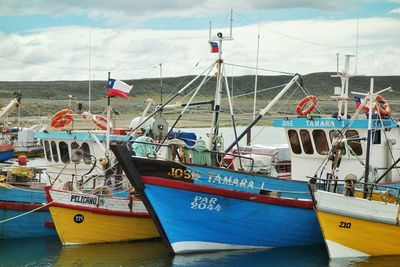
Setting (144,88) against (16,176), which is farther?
(144,88)

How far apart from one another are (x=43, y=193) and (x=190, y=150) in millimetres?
5115

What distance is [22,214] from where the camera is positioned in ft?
72.9

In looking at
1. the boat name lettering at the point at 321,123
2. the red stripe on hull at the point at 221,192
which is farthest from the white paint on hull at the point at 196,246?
the boat name lettering at the point at 321,123

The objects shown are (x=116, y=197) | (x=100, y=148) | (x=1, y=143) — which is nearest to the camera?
(x=116, y=197)

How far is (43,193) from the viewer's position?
22469mm

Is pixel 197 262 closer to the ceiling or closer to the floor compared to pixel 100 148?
closer to the floor

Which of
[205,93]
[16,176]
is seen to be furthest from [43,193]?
[205,93]

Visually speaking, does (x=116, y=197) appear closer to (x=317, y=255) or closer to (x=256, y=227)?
(x=256, y=227)

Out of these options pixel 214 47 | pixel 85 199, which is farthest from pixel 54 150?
pixel 214 47

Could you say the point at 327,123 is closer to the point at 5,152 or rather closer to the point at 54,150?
the point at 54,150

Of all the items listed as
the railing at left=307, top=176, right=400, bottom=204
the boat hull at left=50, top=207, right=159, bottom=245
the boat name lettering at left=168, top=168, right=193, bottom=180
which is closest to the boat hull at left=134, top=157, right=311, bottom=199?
the boat name lettering at left=168, top=168, right=193, bottom=180

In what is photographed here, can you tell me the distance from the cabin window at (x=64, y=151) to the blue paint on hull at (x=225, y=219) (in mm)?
6138

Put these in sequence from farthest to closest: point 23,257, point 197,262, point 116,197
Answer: point 116,197, point 23,257, point 197,262

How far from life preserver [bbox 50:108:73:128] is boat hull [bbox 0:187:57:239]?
11.7 feet
